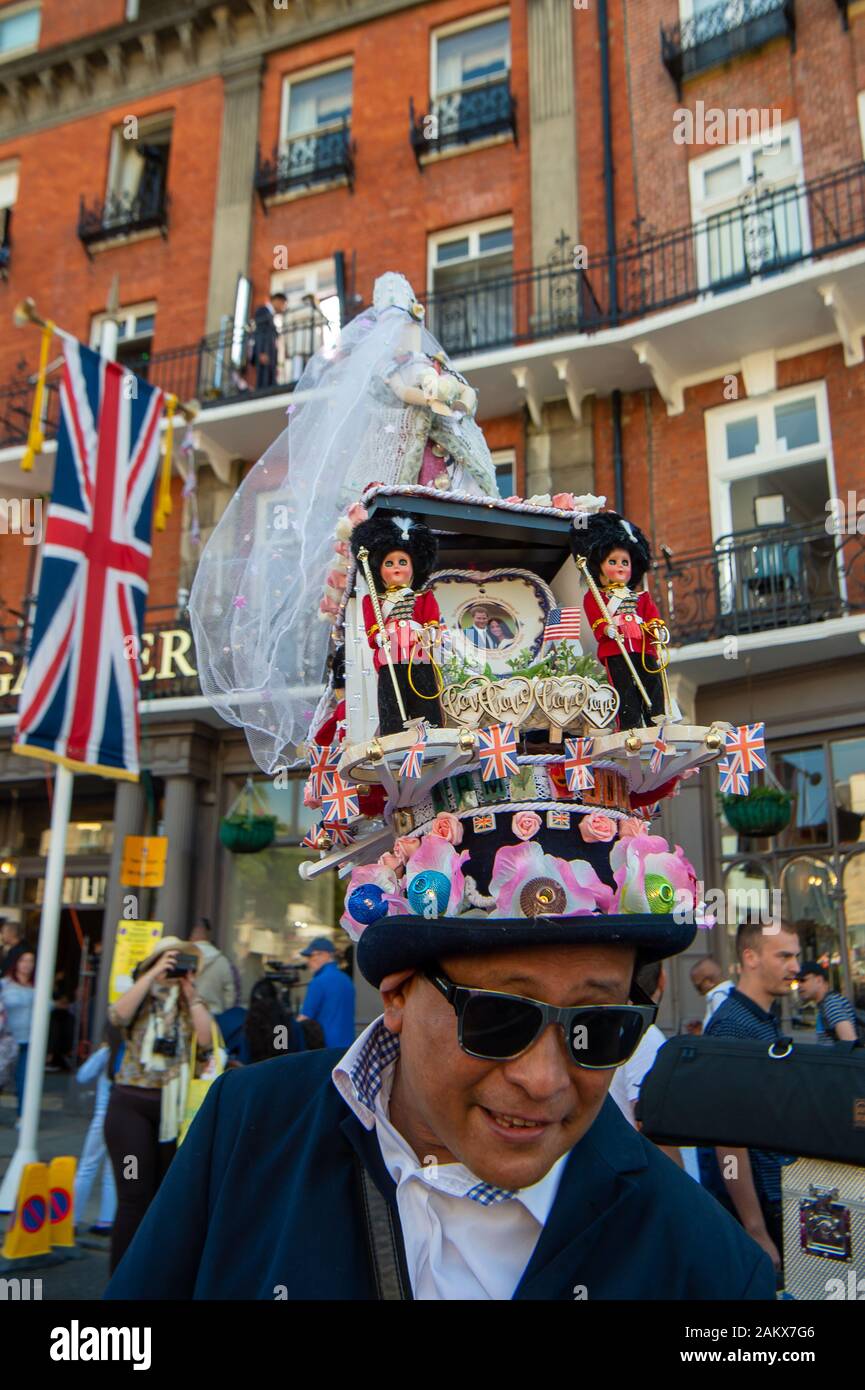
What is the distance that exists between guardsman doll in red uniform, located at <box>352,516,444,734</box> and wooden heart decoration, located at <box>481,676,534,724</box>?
130 mm

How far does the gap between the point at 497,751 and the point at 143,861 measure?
933 cm

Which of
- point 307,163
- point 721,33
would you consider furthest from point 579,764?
point 307,163

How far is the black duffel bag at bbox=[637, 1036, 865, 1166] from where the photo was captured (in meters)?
2.52

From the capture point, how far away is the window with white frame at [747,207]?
1184 cm

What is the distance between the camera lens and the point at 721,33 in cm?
Answer: 1267

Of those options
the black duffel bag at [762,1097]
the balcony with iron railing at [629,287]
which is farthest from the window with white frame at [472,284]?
the black duffel bag at [762,1097]

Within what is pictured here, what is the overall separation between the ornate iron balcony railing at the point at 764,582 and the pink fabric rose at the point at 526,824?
895cm

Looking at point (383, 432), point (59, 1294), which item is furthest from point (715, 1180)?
point (59, 1294)

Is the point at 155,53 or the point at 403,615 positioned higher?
the point at 155,53

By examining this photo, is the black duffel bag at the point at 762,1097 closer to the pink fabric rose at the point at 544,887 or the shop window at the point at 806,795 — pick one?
the pink fabric rose at the point at 544,887

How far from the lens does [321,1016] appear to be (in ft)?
22.9

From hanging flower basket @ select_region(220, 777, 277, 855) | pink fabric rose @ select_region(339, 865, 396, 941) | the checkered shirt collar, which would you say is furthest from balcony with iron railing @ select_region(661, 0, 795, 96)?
the checkered shirt collar

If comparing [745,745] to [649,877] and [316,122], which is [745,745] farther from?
[316,122]
